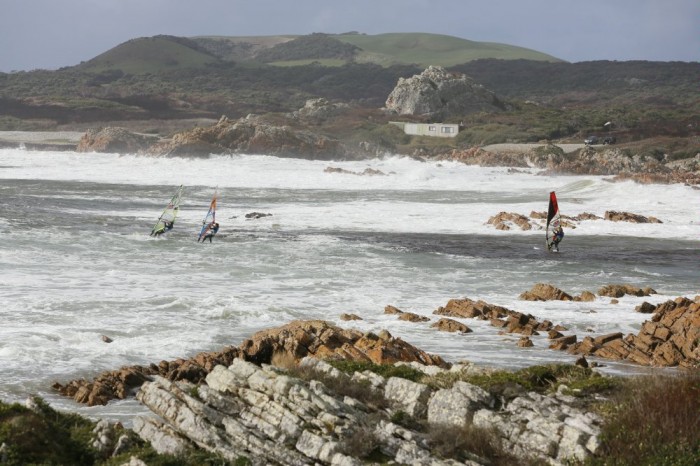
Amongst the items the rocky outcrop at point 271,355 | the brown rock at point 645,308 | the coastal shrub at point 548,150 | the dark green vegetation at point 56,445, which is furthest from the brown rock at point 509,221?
the coastal shrub at point 548,150

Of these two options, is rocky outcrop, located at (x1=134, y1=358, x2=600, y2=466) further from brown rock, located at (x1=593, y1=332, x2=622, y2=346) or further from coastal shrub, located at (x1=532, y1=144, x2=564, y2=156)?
coastal shrub, located at (x1=532, y1=144, x2=564, y2=156)

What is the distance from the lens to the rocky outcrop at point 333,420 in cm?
1023

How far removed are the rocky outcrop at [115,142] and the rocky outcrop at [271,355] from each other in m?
87.7

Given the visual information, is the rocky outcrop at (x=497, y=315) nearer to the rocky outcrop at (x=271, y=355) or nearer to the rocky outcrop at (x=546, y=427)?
the rocky outcrop at (x=271, y=355)

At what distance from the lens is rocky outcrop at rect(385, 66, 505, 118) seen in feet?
444

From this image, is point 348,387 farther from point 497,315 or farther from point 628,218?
point 628,218

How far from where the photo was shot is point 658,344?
18.5 metres

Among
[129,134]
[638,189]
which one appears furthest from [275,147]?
[638,189]

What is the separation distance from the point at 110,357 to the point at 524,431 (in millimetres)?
9502

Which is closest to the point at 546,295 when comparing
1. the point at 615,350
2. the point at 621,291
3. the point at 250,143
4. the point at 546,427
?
the point at 621,291

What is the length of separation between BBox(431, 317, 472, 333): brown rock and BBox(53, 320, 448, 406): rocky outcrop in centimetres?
311

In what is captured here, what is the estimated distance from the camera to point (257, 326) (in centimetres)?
2108

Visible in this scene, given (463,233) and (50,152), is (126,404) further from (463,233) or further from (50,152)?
(50,152)

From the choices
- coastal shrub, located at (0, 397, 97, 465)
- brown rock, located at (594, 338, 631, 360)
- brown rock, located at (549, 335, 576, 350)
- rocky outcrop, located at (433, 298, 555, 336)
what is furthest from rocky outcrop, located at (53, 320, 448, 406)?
rocky outcrop, located at (433, 298, 555, 336)
